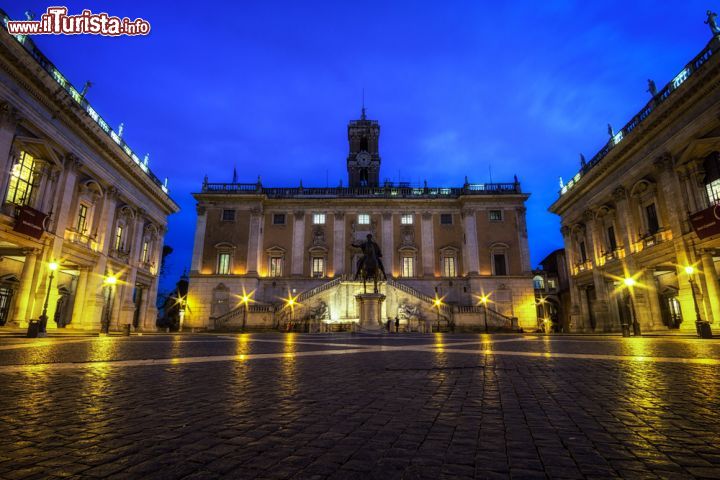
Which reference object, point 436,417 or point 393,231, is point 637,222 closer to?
point 393,231

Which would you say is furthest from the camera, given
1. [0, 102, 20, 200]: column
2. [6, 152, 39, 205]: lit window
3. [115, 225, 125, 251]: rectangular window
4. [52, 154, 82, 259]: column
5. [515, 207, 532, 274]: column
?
[515, 207, 532, 274]: column

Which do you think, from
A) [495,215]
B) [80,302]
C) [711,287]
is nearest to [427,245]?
[495,215]

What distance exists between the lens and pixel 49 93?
18.2m

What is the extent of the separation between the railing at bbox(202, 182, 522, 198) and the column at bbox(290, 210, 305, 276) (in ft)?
8.35

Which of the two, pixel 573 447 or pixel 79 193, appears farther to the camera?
pixel 79 193

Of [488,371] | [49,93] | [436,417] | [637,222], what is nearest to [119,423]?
[436,417]

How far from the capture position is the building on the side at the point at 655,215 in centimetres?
1784

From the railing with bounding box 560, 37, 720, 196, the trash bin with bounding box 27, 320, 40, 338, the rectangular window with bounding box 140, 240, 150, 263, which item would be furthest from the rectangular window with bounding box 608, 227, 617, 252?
the rectangular window with bounding box 140, 240, 150, 263

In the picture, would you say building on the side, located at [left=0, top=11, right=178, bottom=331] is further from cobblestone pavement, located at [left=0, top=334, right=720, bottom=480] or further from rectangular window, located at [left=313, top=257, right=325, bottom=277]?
cobblestone pavement, located at [left=0, top=334, right=720, bottom=480]

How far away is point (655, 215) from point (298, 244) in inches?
1163

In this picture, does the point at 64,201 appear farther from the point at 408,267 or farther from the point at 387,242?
the point at 408,267

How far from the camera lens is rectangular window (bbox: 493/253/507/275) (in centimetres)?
3728

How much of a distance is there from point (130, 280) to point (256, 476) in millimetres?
31455

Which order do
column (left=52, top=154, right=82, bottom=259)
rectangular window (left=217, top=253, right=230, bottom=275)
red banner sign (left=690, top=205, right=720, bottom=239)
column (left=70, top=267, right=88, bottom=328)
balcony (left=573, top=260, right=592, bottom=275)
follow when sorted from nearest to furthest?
red banner sign (left=690, top=205, right=720, bottom=239)
column (left=52, top=154, right=82, bottom=259)
column (left=70, top=267, right=88, bottom=328)
balcony (left=573, top=260, right=592, bottom=275)
rectangular window (left=217, top=253, right=230, bottom=275)
